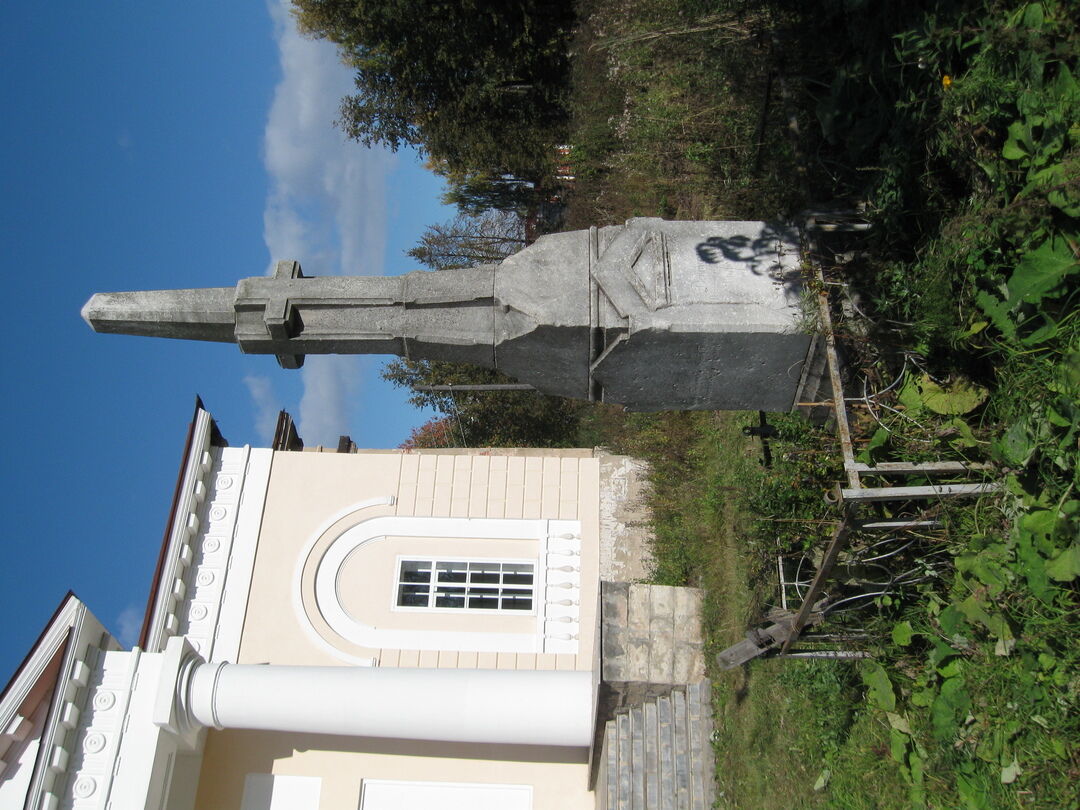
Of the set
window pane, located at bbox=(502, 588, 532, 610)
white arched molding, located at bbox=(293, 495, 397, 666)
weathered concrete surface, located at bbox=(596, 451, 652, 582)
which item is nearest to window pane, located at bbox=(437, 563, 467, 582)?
window pane, located at bbox=(502, 588, 532, 610)

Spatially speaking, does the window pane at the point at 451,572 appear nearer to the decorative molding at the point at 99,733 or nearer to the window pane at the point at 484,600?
the window pane at the point at 484,600

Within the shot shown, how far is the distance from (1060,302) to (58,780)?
31.1 feet

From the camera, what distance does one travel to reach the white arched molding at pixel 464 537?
36.3 feet

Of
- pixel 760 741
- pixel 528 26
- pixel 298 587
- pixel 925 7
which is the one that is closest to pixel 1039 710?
pixel 760 741

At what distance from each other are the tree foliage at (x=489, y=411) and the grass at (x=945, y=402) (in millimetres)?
12507

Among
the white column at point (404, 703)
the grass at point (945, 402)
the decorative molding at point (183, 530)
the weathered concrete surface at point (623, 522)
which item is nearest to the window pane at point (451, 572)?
the weathered concrete surface at point (623, 522)

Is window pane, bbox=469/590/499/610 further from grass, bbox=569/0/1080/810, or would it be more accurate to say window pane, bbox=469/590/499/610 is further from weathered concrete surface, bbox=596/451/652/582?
grass, bbox=569/0/1080/810

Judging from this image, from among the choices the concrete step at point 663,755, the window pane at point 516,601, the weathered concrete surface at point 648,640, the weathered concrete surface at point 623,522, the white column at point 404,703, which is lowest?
the concrete step at point 663,755

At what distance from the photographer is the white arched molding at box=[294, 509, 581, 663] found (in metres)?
11.1

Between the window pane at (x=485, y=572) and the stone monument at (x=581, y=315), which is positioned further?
the window pane at (x=485, y=572)

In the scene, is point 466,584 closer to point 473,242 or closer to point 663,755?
point 663,755

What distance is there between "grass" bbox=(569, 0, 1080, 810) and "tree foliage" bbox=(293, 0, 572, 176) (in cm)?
1023

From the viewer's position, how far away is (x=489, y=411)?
2027 centimetres

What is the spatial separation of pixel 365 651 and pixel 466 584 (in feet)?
5.29
